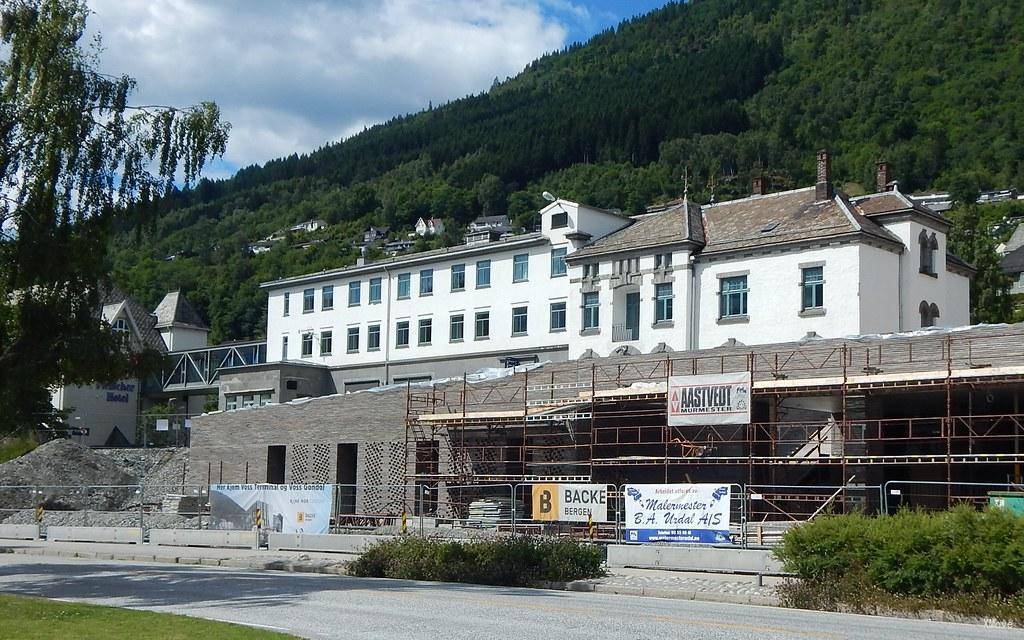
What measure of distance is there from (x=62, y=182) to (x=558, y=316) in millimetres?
38370

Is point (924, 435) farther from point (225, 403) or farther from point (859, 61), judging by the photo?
point (859, 61)

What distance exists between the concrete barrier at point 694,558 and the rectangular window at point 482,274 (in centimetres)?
3878

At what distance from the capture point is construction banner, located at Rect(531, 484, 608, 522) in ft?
92.6

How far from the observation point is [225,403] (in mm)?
66625

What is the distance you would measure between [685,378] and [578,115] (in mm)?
164112

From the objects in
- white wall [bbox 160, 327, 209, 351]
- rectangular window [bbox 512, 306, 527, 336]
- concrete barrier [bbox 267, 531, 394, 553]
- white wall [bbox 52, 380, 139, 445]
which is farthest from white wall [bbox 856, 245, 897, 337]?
white wall [bbox 160, 327, 209, 351]

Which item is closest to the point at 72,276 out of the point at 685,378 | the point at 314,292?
the point at 685,378

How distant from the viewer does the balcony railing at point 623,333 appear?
52.4 m

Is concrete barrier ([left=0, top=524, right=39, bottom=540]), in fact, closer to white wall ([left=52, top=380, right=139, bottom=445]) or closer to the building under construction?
the building under construction

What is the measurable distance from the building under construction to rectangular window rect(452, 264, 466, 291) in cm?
2067

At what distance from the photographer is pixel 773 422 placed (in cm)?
3469

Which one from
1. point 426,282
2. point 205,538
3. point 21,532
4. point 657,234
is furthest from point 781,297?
point 21,532

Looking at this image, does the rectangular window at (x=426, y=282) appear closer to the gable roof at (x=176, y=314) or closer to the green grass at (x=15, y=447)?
the green grass at (x=15, y=447)

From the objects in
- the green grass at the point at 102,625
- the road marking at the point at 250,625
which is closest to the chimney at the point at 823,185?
the road marking at the point at 250,625
